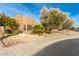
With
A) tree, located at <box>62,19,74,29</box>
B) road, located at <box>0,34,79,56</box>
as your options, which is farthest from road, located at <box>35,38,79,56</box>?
tree, located at <box>62,19,74,29</box>

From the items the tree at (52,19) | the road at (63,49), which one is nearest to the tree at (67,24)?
the tree at (52,19)

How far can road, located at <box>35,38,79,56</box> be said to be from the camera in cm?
419

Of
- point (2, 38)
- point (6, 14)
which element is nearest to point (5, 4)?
point (6, 14)

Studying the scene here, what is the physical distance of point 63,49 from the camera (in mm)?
4207

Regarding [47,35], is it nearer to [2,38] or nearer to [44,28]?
[44,28]

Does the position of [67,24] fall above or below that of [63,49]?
above

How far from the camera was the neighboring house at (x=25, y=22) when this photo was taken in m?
4.22

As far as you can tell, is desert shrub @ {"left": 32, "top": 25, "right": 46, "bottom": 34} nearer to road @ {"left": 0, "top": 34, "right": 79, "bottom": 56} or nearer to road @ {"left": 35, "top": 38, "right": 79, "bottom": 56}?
road @ {"left": 0, "top": 34, "right": 79, "bottom": 56}

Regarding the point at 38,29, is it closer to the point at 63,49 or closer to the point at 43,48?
the point at 43,48

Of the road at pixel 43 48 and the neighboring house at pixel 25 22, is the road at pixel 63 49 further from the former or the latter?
the neighboring house at pixel 25 22

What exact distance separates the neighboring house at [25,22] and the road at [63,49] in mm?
324

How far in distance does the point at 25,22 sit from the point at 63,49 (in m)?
0.55

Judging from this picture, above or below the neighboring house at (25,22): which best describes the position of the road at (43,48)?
below

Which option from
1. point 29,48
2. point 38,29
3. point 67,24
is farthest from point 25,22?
point 67,24
